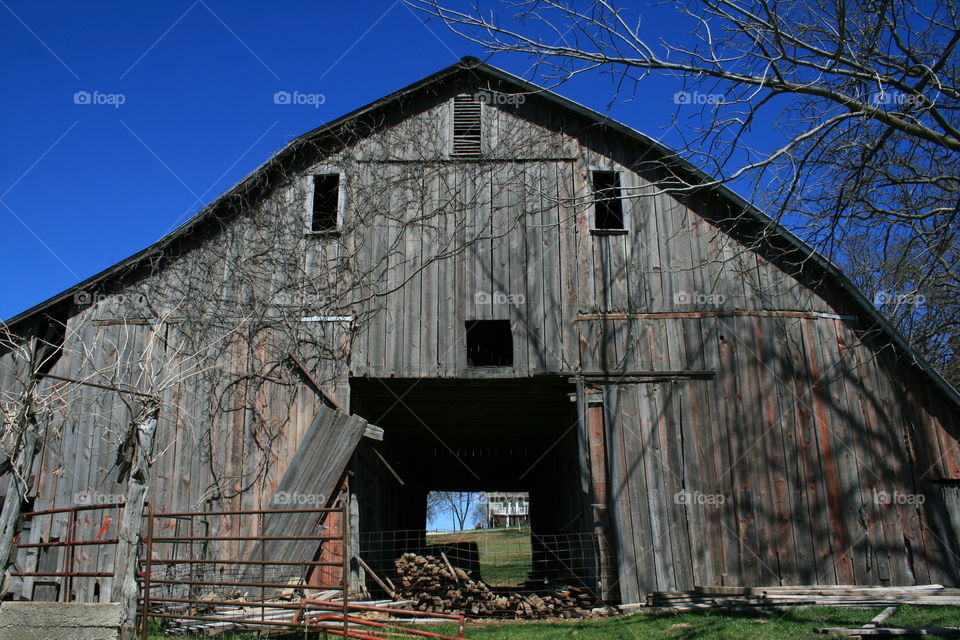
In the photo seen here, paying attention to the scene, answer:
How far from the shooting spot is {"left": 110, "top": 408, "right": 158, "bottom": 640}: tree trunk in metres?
8.02

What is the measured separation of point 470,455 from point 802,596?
11223 mm

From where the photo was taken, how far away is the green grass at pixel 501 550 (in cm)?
2307

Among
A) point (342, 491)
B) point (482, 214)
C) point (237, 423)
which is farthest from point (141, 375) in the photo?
point (482, 214)

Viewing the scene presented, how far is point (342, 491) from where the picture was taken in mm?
11180

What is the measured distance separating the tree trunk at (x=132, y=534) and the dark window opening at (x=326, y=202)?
16.3 ft

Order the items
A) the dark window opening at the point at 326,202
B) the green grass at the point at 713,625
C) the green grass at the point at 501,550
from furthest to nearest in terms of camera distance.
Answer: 1. the green grass at the point at 501,550
2. the dark window opening at the point at 326,202
3. the green grass at the point at 713,625

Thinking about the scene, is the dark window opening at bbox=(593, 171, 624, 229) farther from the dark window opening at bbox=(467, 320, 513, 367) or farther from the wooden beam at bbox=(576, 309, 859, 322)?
the dark window opening at bbox=(467, 320, 513, 367)

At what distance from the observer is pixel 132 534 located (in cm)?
828

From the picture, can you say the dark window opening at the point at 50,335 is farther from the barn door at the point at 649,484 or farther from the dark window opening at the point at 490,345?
the barn door at the point at 649,484

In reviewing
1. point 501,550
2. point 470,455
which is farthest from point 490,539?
point 470,455

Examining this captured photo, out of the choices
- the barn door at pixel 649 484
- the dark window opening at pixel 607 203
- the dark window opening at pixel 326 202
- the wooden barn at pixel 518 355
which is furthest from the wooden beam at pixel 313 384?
the dark window opening at pixel 607 203

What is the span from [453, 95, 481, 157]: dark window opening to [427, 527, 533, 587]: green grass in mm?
10538

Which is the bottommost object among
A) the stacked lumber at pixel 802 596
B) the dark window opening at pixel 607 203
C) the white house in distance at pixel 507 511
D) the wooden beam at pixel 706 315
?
the stacked lumber at pixel 802 596

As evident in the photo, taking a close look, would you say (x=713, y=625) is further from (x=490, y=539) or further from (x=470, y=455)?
(x=490, y=539)
